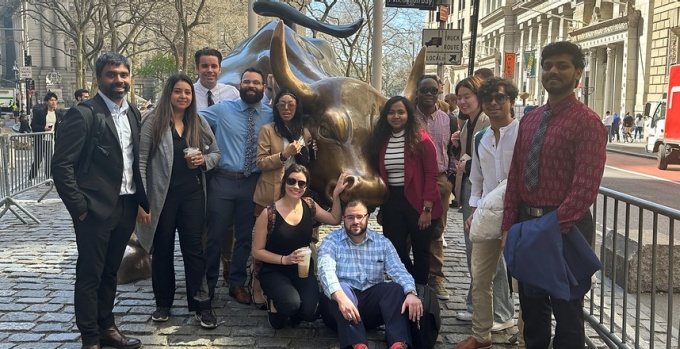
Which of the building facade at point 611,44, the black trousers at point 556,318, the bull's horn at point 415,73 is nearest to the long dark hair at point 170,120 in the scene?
the bull's horn at point 415,73

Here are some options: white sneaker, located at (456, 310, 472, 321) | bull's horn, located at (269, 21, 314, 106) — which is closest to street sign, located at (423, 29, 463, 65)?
bull's horn, located at (269, 21, 314, 106)

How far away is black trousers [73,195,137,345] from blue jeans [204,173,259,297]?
93 centimetres

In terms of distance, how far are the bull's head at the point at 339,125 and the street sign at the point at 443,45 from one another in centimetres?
610

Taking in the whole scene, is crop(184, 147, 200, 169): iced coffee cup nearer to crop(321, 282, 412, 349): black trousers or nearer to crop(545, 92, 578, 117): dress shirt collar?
crop(321, 282, 412, 349): black trousers

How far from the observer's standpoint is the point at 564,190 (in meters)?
3.48

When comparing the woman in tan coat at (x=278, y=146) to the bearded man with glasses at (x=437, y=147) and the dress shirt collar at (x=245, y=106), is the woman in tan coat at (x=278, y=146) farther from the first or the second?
the bearded man with glasses at (x=437, y=147)

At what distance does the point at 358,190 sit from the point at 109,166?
1.89 meters

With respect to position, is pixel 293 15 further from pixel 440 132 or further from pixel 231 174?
pixel 231 174

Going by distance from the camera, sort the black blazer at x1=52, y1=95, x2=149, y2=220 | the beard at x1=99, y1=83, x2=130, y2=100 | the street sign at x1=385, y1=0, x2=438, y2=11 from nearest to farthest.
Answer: the black blazer at x1=52, y1=95, x2=149, y2=220, the beard at x1=99, y1=83, x2=130, y2=100, the street sign at x1=385, y1=0, x2=438, y2=11

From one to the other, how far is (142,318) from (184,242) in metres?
0.81

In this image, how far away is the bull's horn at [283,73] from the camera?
5410 millimetres

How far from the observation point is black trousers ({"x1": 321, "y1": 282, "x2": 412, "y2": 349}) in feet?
14.2

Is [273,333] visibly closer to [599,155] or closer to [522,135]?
[522,135]

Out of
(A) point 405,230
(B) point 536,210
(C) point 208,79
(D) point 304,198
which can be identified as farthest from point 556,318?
(C) point 208,79
